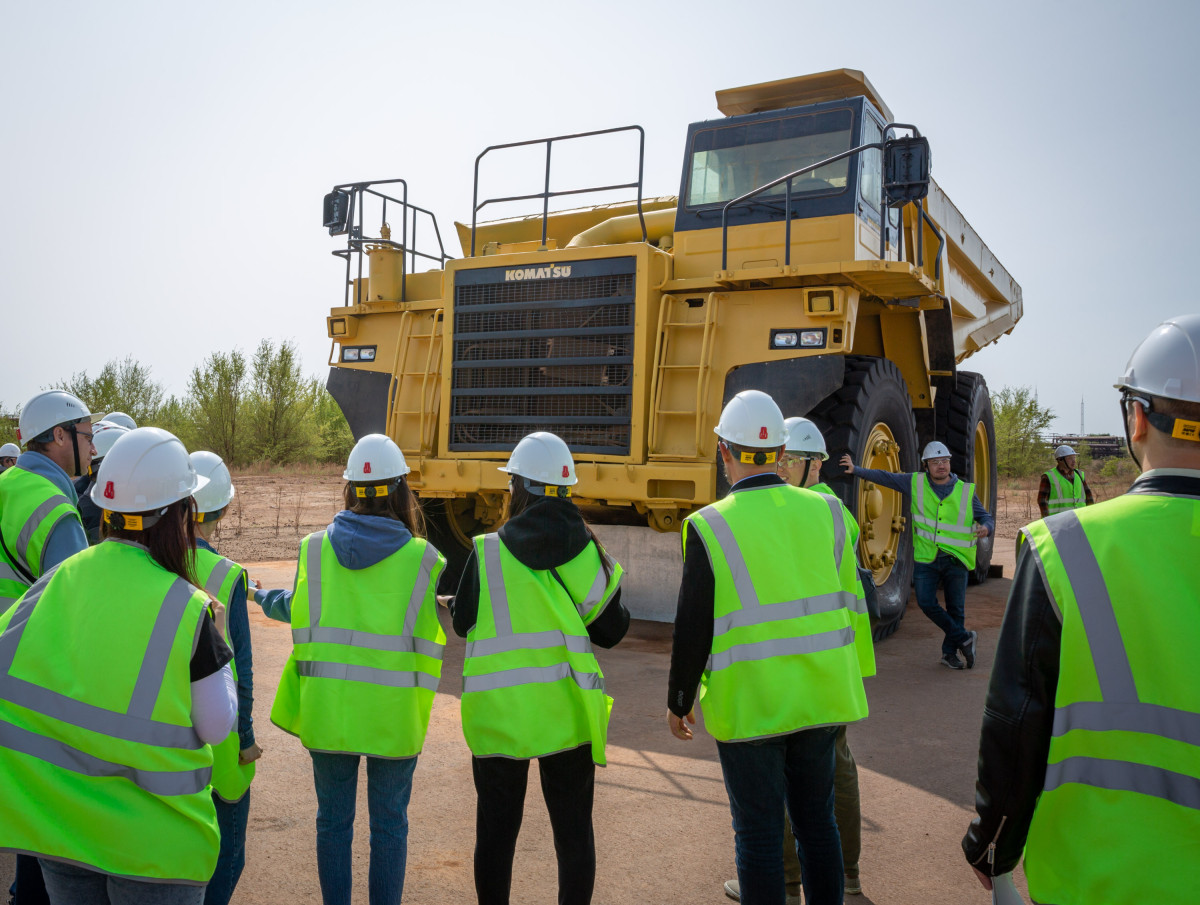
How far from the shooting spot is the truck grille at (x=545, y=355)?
651 cm

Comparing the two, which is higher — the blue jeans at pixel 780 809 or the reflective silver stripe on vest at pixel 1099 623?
the reflective silver stripe on vest at pixel 1099 623

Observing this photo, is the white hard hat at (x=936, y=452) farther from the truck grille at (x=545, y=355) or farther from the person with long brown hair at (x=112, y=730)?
the person with long brown hair at (x=112, y=730)

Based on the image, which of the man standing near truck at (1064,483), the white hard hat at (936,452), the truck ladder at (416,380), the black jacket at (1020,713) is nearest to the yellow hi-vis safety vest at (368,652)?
the black jacket at (1020,713)

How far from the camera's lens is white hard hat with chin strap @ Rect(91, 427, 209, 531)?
2064 mm

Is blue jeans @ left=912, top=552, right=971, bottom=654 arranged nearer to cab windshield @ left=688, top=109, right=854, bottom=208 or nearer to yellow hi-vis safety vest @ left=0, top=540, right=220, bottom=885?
cab windshield @ left=688, top=109, right=854, bottom=208

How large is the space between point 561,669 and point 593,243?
18.6ft

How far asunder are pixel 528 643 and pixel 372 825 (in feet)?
2.52

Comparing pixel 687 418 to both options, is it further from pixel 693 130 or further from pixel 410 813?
pixel 410 813

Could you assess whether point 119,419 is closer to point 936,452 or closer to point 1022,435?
point 936,452

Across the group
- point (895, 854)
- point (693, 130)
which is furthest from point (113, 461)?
point (693, 130)

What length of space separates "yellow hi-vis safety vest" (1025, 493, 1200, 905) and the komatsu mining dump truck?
424cm

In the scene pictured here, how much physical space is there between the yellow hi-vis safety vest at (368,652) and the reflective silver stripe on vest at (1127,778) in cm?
183

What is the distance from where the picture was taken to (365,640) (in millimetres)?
2832

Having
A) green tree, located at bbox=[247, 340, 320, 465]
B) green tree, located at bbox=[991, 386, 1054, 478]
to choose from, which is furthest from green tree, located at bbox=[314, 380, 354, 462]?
green tree, located at bbox=[991, 386, 1054, 478]
